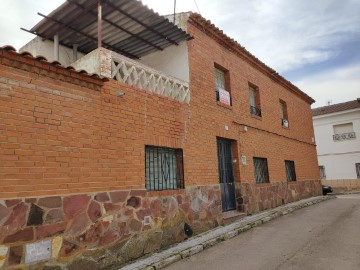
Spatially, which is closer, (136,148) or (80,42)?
(136,148)

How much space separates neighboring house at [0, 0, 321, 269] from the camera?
14.7 feet

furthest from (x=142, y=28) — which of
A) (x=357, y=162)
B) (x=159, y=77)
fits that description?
(x=357, y=162)

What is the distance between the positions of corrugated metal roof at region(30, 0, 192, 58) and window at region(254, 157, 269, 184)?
19.8 ft

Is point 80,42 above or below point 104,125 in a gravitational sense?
above

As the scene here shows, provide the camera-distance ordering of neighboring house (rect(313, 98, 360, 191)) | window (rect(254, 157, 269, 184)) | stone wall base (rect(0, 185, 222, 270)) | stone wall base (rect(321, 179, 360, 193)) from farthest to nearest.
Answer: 1. neighboring house (rect(313, 98, 360, 191))
2. stone wall base (rect(321, 179, 360, 193))
3. window (rect(254, 157, 269, 184))
4. stone wall base (rect(0, 185, 222, 270))

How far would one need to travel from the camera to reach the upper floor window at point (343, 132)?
25877 millimetres

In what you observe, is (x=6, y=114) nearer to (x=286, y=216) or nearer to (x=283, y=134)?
(x=286, y=216)

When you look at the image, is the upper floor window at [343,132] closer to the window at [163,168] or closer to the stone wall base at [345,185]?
the stone wall base at [345,185]

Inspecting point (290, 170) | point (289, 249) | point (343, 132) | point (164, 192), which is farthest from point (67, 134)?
point (343, 132)

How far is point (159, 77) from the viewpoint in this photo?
24.3 feet

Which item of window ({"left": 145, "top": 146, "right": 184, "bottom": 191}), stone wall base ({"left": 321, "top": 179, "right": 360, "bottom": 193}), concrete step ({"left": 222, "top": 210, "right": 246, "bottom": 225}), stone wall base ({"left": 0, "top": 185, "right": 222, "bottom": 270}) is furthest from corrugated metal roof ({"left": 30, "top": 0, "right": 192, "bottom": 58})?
stone wall base ({"left": 321, "top": 179, "right": 360, "bottom": 193})

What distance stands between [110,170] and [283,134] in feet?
35.4

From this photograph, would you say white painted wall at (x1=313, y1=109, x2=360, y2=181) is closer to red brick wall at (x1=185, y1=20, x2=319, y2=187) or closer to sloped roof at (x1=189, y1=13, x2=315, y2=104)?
red brick wall at (x1=185, y1=20, x2=319, y2=187)

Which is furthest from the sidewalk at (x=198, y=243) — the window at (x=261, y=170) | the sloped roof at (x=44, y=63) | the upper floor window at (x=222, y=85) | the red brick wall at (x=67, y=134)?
the upper floor window at (x=222, y=85)
